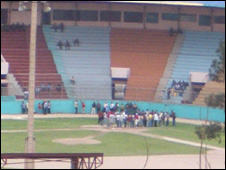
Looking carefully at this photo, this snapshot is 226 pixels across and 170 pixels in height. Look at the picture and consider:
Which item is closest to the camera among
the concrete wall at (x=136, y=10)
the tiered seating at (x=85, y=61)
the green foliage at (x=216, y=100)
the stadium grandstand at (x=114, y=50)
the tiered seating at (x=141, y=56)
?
the green foliage at (x=216, y=100)

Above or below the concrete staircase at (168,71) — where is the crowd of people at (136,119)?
below

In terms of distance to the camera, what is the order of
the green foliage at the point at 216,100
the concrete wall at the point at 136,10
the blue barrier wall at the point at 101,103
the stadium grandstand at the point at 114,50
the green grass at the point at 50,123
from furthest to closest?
the concrete wall at the point at 136,10 → the stadium grandstand at the point at 114,50 → the blue barrier wall at the point at 101,103 → the green grass at the point at 50,123 → the green foliage at the point at 216,100

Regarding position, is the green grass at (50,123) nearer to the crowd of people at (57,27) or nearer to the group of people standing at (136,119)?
the group of people standing at (136,119)

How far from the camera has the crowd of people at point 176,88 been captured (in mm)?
Answer: 39188

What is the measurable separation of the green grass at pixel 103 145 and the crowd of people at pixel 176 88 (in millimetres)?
7698

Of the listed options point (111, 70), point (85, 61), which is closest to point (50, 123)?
point (111, 70)

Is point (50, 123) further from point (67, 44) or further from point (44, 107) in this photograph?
point (67, 44)

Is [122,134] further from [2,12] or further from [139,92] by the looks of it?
[2,12]

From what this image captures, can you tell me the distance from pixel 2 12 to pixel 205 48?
14556 mm

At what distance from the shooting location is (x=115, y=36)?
Answer: 47000 mm

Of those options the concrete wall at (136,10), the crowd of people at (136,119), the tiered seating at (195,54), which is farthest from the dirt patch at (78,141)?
the concrete wall at (136,10)

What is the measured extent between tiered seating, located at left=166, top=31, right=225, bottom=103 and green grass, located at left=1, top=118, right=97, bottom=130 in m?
6.63

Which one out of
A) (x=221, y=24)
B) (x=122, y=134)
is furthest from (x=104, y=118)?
(x=221, y=24)

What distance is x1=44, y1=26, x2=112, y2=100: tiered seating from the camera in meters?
40.9
